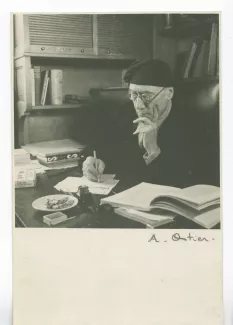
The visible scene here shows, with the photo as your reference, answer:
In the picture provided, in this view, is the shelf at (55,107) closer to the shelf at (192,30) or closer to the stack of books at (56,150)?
the stack of books at (56,150)

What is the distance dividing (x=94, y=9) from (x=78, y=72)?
0.11 meters

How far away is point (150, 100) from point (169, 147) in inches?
3.4

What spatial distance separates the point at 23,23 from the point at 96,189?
1.00 ft

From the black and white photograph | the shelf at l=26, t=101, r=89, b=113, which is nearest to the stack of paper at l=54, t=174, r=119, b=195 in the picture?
the black and white photograph

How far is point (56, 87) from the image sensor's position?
0.72 m

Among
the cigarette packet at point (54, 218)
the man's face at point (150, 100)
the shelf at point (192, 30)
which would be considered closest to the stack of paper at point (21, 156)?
the cigarette packet at point (54, 218)

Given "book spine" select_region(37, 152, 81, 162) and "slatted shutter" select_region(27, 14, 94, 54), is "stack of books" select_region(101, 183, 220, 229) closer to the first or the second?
"book spine" select_region(37, 152, 81, 162)

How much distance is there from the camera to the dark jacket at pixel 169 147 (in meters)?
0.72

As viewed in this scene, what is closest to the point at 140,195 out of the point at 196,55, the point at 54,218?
the point at 54,218
